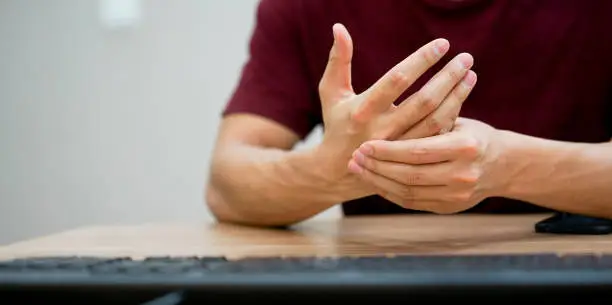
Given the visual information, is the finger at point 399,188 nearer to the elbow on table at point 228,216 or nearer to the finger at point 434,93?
the finger at point 434,93

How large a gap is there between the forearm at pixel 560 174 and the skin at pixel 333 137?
3.9 inches

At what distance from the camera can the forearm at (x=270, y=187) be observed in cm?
82

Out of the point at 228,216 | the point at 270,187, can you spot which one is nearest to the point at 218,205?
the point at 228,216

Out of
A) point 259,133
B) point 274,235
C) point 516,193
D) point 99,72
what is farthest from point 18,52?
point 516,193

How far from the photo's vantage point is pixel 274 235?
84cm

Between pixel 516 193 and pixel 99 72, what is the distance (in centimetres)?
142

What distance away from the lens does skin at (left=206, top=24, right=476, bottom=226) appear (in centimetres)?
69

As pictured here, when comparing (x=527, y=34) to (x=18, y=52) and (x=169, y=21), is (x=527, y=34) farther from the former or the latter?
(x=18, y=52)

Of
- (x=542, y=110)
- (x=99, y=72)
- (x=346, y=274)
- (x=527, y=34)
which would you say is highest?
(x=99, y=72)

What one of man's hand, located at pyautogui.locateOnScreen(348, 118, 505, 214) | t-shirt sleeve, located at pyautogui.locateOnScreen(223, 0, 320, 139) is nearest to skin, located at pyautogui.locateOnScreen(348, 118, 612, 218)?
man's hand, located at pyautogui.locateOnScreen(348, 118, 505, 214)

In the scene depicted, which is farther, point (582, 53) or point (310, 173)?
point (582, 53)

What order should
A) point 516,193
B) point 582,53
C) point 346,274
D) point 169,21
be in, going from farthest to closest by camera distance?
point 169,21 → point 582,53 → point 516,193 → point 346,274

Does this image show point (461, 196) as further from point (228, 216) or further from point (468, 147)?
point (228, 216)

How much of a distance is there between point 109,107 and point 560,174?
4.62 feet
